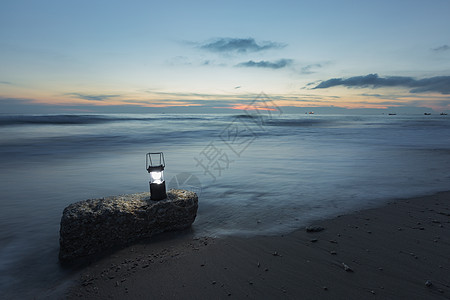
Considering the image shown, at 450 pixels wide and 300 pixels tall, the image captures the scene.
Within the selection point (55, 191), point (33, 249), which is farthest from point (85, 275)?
point (55, 191)

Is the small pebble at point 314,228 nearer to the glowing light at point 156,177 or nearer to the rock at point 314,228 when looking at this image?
the rock at point 314,228

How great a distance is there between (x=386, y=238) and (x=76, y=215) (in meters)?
4.76

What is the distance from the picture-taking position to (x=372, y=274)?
2959 mm

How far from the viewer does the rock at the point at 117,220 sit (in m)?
3.49

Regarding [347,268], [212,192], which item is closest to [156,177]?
[212,192]

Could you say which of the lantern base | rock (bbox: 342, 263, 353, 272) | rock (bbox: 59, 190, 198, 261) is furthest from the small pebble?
the lantern base

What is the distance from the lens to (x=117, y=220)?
371 centimetres

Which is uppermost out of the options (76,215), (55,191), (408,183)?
(76,215)

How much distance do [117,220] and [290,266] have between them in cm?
266

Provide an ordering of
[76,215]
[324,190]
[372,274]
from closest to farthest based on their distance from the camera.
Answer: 1. [372,274]
2. [76,215]
3. [324,190]

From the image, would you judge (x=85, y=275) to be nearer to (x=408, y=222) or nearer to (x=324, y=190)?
(x=408, y=222)

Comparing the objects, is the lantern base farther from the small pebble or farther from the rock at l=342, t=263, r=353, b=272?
the rock at l=342, t=263, r=353, b=272

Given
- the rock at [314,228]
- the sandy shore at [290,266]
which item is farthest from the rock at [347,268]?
the rock at [314,228]

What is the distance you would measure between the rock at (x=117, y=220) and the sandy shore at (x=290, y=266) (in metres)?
0.24
